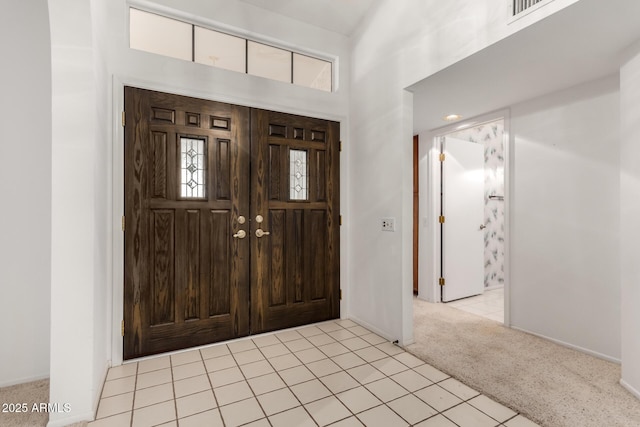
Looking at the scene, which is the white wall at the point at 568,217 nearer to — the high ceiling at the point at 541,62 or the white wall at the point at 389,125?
the high ceiling at the point at 541,62

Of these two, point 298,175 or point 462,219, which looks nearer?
point 298,175

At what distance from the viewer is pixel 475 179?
157 inches

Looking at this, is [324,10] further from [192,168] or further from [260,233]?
[260,233]

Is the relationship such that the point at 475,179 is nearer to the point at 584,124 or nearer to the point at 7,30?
the point at 584,124

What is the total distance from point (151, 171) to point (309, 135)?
4.81ft

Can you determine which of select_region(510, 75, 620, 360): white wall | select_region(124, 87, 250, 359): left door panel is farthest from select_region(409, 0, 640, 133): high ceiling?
select_region(124, 87, 250, 359): left door panel

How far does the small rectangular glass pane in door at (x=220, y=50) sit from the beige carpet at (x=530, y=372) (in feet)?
9.67

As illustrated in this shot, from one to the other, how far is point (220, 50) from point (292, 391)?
2796mm

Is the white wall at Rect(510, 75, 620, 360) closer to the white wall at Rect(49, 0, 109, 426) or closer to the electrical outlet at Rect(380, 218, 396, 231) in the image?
the electrical outlet at Rect(380, 218, 396, 231)

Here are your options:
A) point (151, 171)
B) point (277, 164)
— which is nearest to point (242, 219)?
point (277, 164)

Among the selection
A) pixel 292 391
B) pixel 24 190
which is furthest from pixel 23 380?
pixel 292 391

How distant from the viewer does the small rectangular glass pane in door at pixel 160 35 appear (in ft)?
7.59

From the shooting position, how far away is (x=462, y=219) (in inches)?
153

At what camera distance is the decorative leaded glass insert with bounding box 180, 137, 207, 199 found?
7.93ft
